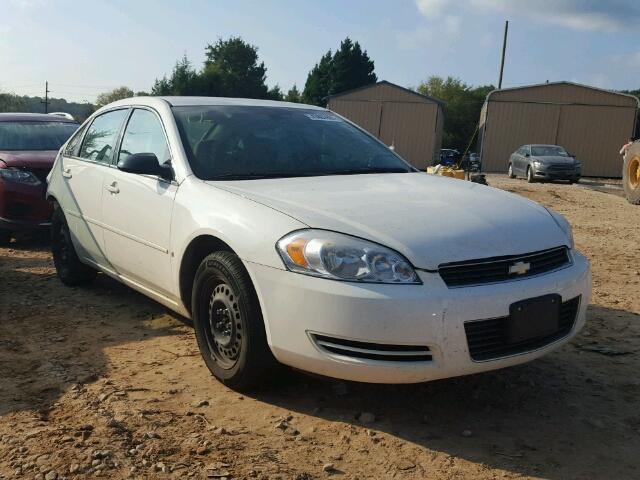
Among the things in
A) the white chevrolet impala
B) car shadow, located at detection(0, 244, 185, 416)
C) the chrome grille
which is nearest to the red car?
car shadow, located at detection(0, 244, 185, 416)

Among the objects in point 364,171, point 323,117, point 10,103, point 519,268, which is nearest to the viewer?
point 519,268

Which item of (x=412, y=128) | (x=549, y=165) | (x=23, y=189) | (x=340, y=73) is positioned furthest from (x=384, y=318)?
(x=340, y=73)

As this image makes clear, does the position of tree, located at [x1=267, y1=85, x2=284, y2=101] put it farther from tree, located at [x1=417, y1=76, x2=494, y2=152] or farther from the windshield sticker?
the windshield sticker

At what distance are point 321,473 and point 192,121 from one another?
2.40m

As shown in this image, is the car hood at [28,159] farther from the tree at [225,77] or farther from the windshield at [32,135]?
the tree at [225,77]

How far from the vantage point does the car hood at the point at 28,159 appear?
732 cm

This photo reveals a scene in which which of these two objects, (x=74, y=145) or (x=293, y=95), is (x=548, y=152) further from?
(x=293, y=95)

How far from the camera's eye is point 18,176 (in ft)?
24.0

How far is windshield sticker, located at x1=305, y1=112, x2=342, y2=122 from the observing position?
15.0 ft

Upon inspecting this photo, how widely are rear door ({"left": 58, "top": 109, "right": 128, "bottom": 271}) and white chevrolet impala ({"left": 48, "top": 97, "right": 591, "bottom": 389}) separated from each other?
0.33 meters

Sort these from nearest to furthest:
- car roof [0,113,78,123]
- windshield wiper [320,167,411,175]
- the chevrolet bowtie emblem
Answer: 1. the chevrolet bowtie emblem
2. windshield wiper [320,167,411,175]
3. car roof [0,113,78,123]

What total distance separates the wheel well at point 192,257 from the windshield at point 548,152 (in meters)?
22.2

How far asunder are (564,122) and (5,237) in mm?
29208

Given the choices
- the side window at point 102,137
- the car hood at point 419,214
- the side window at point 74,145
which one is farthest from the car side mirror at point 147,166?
the side window at point 74,145
